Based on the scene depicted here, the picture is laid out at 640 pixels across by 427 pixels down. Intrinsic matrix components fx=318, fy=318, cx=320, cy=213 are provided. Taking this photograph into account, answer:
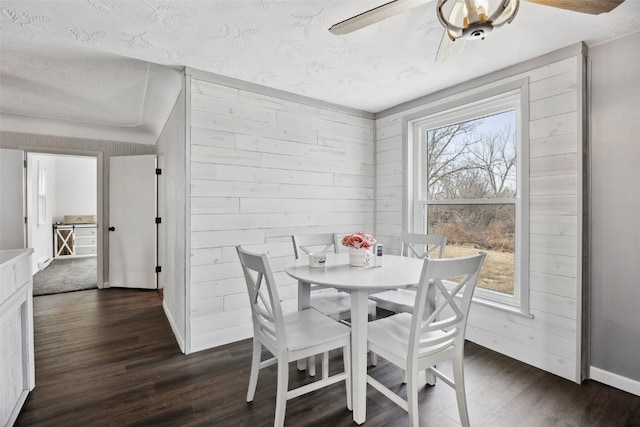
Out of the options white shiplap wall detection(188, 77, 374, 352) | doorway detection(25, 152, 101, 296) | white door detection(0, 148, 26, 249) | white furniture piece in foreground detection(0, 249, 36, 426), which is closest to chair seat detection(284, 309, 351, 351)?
white shiplap wall detection(188, 77, 374, 352)

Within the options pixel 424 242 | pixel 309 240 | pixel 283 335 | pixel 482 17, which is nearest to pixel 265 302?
pixel 283 335

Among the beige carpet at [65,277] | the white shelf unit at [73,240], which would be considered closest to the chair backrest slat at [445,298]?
the beige carpet at [65,277]

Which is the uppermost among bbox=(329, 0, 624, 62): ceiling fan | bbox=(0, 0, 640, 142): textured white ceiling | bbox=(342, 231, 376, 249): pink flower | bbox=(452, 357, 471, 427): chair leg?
bbox=(0, 0, 640, 142): textured white ceiling

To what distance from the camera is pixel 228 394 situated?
6.68 feet

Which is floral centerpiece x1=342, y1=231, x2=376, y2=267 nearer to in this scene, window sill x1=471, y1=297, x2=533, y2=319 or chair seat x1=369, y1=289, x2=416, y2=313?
chair seat x1=369, y1=289, x2=416, y2=313

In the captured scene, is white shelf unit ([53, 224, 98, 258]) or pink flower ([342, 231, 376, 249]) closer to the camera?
pink flower ([342, 231, 376, 249])

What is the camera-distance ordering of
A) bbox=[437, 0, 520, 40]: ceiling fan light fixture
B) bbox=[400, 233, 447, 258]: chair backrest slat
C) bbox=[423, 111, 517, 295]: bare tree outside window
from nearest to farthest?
bbox=[437, 0, 520, 40]: ceiling fan light fixture
bbox=[400, 233, 447, 258]: chair backrest slat
bbox=[423, 111, 517, 295]: bare tree outside window

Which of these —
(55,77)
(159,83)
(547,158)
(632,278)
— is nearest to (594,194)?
(547,158)

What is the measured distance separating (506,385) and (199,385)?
6.75 feet

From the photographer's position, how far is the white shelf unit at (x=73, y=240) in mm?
6828

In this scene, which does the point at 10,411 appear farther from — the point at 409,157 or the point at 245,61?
the point at 409,157

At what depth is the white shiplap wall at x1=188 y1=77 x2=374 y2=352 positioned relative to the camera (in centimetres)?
269

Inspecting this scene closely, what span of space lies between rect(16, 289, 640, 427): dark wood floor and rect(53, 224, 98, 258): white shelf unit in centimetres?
510

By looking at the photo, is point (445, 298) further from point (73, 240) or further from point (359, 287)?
point (73, 240)
